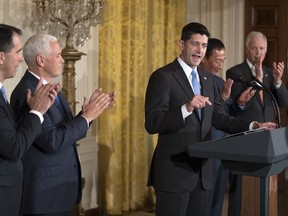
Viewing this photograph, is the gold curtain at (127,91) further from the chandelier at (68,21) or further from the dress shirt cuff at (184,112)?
the dress shirt cuff at (184,112)

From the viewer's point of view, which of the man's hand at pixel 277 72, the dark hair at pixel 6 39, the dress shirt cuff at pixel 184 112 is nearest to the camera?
the dark hair at pixel 6 39

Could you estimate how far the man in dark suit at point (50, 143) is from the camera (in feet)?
9.52

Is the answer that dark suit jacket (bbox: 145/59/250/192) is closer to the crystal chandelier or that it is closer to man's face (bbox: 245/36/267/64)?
the crystal chandelier

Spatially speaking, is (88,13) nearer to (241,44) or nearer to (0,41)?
(0,41)

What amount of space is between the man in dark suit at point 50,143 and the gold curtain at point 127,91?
95.3 inches

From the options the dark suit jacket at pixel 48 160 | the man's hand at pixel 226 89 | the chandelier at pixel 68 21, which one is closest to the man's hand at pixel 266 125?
the man's hand at pixel 226 89

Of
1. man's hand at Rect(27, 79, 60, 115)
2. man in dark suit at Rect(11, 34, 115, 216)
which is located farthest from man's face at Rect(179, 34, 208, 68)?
man's hand at Rect(27, 79, 60, 115)

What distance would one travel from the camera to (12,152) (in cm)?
A: 261

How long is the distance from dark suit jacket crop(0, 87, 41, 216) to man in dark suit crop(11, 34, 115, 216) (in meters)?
0.17

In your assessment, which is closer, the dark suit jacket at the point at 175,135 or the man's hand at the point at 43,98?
the man's hand at the point at 43,98

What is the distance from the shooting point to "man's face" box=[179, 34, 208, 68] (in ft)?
11.2

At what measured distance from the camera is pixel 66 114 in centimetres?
A: 307

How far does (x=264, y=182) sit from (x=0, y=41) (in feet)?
4.16

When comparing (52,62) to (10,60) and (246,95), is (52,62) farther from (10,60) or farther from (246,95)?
(246,95)
